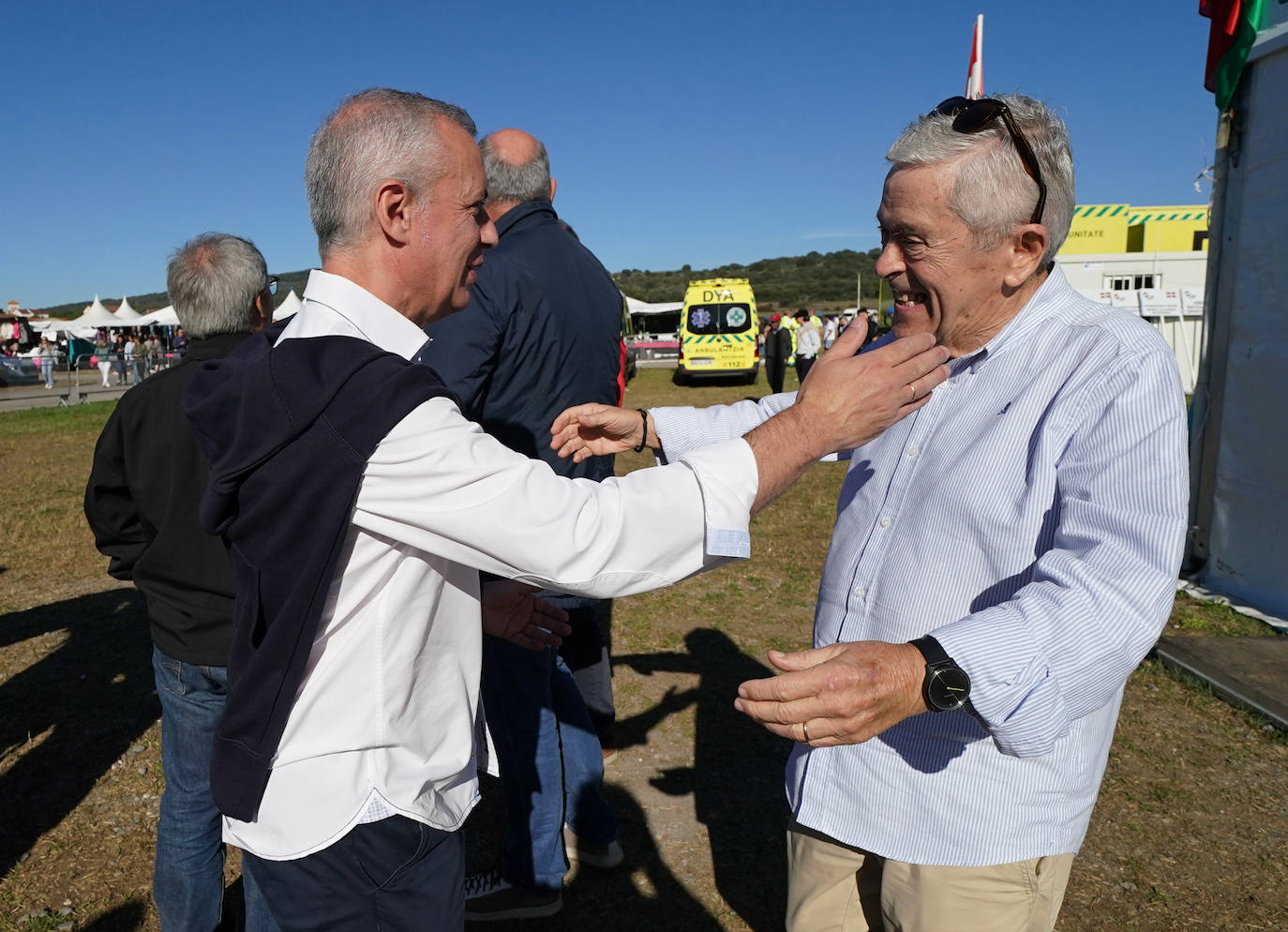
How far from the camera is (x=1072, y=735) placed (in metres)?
1.65

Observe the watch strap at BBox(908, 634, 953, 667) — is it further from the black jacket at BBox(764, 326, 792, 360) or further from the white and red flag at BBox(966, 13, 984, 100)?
the black jacket at BBox(764, 326, 792, 360)

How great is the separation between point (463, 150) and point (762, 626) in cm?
473

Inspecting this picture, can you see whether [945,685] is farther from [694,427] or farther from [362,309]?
[362,309]

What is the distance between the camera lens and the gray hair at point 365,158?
1.54m

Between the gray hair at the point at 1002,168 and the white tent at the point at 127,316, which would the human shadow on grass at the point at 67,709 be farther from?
the white tent at the point at 127,316

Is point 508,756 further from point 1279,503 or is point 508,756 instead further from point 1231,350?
point 1231,350

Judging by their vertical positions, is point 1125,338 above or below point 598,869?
above

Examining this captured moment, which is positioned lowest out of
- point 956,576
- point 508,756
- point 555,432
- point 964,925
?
point 508,756

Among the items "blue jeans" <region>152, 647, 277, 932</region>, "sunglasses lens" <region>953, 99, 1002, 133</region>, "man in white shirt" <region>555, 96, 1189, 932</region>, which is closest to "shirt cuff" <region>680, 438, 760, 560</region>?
"man in white shirt" <region>555, 96, 1189, 932</region>

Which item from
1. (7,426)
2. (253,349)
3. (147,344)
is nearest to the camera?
(253,349)

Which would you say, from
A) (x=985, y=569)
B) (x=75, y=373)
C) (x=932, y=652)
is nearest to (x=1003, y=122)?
(x=985, y=569)

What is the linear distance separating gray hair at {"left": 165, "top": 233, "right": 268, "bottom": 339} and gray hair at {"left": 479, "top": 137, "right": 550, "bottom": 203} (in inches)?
34.8

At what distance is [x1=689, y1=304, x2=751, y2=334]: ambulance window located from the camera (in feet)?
74.7

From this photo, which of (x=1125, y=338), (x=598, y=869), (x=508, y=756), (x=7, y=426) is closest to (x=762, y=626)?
(x=598, y=869)
